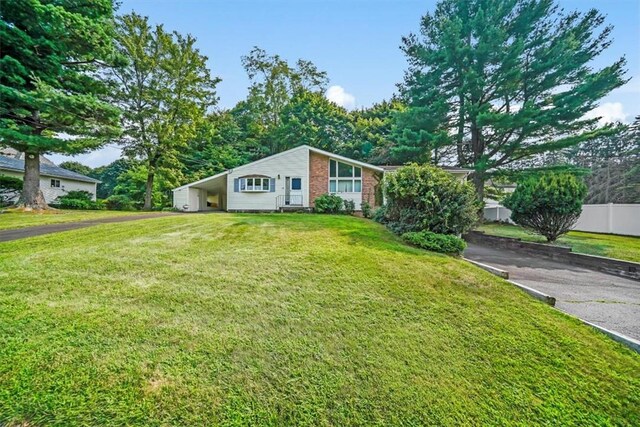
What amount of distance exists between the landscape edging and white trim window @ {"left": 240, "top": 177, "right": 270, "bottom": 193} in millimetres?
12841

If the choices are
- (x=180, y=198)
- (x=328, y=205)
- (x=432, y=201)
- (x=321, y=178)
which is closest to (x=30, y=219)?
(x=180, y=198)

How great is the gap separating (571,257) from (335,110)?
85.6ft

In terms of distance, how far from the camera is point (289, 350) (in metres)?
2.54

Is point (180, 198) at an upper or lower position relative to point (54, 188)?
lower

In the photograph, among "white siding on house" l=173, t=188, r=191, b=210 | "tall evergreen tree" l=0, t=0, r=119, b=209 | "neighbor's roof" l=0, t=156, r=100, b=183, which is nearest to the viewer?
"tall evergreen tree" l=0, t=0, r=119, b=209

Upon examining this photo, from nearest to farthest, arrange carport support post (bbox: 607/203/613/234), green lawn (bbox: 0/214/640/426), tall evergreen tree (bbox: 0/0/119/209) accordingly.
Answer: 1. green lawn (bbox: 0/214/640/426)
2. tall evergreen tree (bbox: 0/0/119/209)
3. carport support post (bbox: 607/203/613/234)

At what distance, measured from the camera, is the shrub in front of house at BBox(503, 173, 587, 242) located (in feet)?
28.0

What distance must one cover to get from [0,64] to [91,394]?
49.6ft

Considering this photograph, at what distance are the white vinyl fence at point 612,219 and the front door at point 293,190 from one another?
15528mm

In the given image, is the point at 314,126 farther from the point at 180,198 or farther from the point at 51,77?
the point at 51,77

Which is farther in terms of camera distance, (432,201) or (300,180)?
(300,180)

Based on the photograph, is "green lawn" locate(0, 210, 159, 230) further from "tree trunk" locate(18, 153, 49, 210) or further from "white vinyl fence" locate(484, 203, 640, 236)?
"white vinyl fence" locate(484, 203, 640, 236)

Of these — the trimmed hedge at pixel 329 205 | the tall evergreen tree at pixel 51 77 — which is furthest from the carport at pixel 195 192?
the trimmed hedge at pixel 329 205

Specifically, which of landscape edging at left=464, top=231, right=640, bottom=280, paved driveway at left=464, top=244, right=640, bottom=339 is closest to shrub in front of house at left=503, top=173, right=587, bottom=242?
landscape edging at left=464, top=231, right=640, bottom=280
